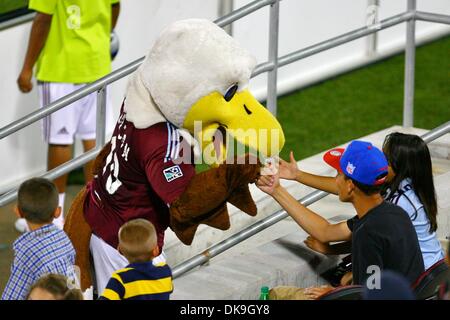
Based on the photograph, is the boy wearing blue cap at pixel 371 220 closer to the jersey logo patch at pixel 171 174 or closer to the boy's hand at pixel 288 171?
the boy's hand at pixel 288 171

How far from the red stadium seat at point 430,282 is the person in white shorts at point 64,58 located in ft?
9.00

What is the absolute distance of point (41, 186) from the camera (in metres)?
5.01

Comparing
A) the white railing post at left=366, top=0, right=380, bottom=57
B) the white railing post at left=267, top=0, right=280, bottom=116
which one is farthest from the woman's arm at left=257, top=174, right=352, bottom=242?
the white railing post at left=366, top=0, right=380, bottom=57

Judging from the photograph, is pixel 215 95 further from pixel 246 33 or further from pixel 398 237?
pixel 246 33

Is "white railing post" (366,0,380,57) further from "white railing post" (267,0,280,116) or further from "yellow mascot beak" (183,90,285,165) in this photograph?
"yellow mascot beak" (183,90,285,165)

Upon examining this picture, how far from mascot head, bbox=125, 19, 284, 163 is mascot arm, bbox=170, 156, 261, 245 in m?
0.19

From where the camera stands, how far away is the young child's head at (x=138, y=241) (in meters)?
4.77

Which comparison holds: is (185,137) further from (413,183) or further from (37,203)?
(413,183)

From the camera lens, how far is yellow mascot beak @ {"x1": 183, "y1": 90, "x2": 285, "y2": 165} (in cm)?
515

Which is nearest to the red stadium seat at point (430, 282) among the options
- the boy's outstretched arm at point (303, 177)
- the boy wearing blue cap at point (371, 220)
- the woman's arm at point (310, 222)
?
the boy wearing blue cap at point (371, 220)

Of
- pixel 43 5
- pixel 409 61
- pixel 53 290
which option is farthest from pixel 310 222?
pixel 43 5

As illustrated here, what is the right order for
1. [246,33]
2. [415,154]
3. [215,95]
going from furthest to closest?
[246,33], [415,154], [215,95]

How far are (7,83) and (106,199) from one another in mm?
3222

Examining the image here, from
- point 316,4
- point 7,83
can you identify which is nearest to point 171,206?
point 7,83
